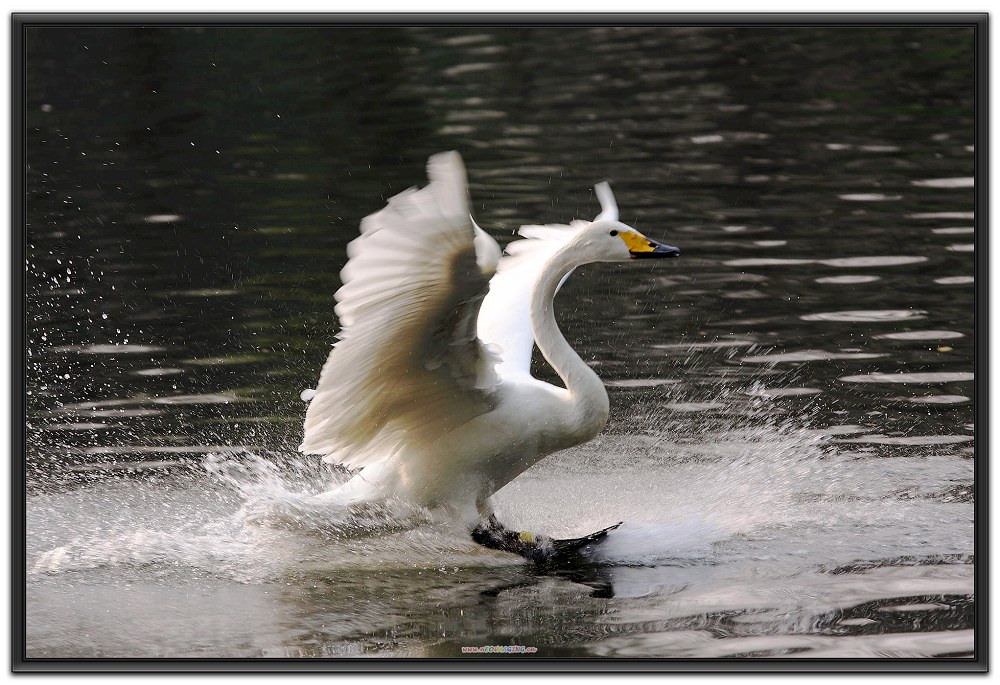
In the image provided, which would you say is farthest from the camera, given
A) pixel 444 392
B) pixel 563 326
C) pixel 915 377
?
pixel 563 326

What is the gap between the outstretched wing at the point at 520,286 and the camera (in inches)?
285

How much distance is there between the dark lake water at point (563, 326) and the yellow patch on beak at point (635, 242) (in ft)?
4.34

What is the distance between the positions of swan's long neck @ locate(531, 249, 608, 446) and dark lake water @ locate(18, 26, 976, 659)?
655 millimetres

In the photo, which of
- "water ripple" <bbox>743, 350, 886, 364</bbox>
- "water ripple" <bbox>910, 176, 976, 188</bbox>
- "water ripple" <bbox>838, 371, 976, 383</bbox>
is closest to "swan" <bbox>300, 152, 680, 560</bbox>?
"water ripple" <bbox>743, 350, 886, 364</bbox>

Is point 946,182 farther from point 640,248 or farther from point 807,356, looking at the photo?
point 640,248

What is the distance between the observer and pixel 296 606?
6168 mm

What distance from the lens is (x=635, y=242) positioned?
6438 millimetres

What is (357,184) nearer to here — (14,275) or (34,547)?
(34,547)

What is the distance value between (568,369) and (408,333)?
97 cm

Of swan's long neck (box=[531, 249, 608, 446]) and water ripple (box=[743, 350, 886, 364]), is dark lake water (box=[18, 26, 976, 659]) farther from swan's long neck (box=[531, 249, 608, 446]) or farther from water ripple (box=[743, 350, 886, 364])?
swan's long neck (box=[531, 249, 608, 446])

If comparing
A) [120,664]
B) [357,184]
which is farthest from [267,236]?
[120,664]

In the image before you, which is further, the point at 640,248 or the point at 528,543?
the point at 528,543

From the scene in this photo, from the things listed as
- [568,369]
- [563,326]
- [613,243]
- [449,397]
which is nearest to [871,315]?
[563,326]

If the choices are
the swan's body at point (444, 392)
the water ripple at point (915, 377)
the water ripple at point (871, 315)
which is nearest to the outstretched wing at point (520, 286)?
the swan's body at point (444, 392)
